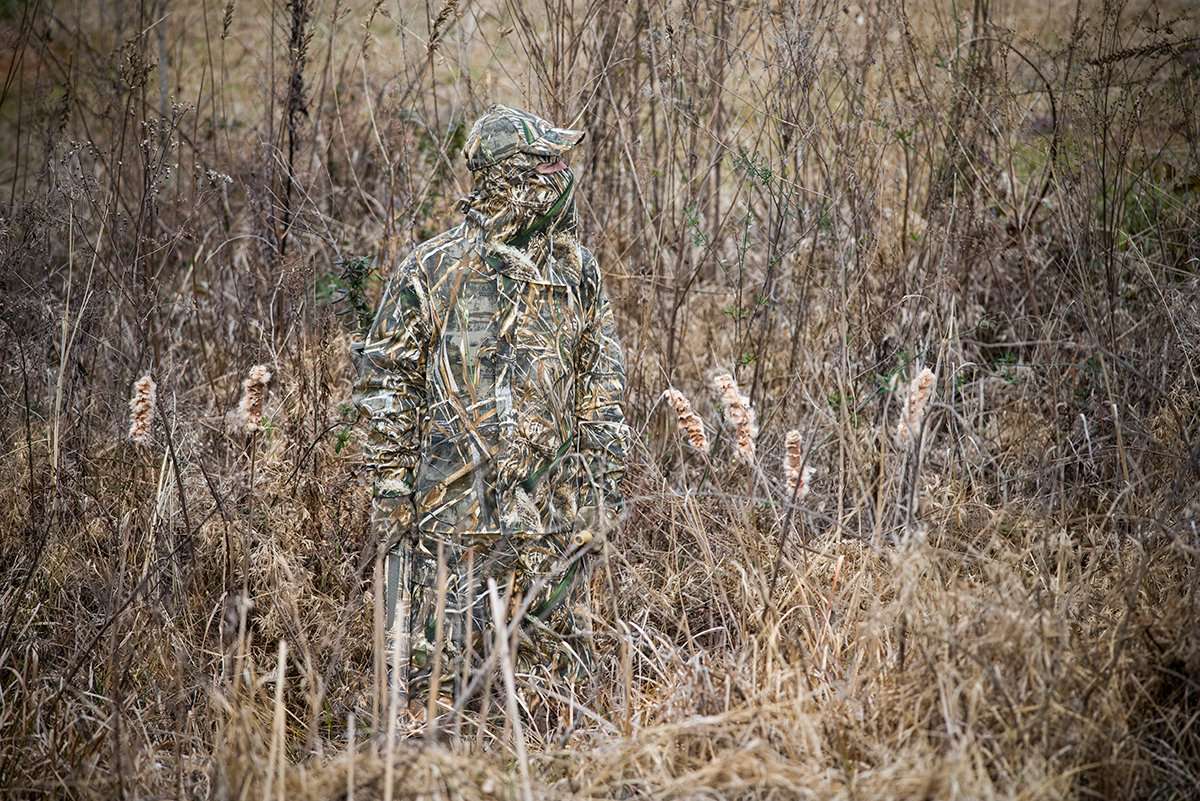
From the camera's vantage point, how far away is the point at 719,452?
3914 mm

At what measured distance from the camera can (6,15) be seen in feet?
18.7

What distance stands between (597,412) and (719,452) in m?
1.22

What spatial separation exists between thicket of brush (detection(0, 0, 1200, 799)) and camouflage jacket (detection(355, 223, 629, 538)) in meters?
0.29

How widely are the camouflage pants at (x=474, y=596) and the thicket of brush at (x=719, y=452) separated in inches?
4.6

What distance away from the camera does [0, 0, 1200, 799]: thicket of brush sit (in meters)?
2.33

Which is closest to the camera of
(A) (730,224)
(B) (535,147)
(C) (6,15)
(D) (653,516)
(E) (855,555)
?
(B) (535,147)

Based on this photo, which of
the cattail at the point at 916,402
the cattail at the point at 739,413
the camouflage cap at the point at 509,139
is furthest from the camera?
the camouflage cap at the point at 509,139

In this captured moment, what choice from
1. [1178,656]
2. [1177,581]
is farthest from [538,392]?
[1177,581]

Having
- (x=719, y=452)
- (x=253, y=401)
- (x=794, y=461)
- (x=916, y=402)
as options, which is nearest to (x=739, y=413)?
(x=794, y=461)

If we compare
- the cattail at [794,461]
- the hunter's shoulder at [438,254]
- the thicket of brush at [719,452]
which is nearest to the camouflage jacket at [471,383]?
the hunter's shoulder at [438,254]

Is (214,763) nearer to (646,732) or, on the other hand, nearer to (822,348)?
(646,732)

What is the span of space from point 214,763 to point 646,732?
91 cm

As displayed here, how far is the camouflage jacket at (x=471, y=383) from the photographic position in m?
2.58

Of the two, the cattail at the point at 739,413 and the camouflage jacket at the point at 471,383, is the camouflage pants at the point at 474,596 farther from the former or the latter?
the cattail at the point at 739,413
